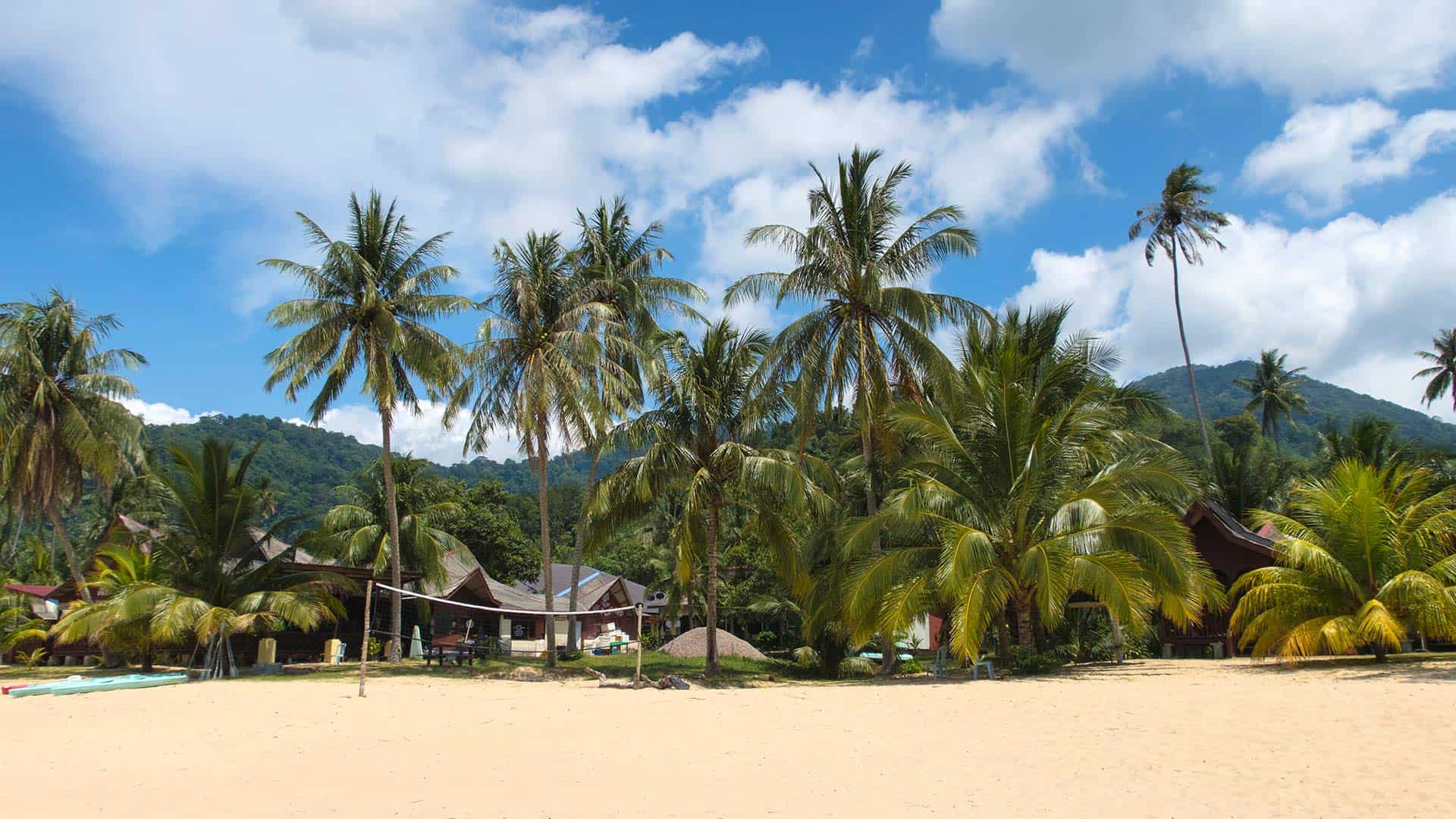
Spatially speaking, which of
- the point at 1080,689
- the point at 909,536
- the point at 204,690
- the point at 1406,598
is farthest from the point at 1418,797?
the point at 204,690

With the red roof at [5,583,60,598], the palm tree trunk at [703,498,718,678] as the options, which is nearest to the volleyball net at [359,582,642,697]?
the palm tree trunk at [703,498,718,678]

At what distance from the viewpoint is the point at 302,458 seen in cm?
11406

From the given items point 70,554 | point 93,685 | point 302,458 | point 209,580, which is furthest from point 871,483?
point 302,458

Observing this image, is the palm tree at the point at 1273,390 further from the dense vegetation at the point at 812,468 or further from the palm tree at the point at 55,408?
the palm tree at the point at 55,408

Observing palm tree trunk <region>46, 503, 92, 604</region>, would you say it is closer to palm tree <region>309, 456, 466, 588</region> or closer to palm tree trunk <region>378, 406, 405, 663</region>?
palm tree <region>309, 456, 466, 588</region>

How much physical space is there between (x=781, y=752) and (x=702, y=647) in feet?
72.4

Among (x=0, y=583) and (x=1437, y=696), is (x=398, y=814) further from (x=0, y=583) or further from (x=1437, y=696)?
(x=0, y=583)

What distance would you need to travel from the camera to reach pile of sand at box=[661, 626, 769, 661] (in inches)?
1219

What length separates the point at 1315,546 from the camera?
1602cm

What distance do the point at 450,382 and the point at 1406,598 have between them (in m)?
21.0

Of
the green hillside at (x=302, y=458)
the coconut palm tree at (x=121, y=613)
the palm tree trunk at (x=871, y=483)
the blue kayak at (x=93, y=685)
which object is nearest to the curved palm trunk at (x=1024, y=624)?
the palm tree trunk at (x=871, y=483)

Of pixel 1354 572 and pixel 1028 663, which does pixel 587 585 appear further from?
pixel 1354 572

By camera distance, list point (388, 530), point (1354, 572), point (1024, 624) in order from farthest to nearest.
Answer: point (388, 530) → point (1024, 624) → point (1354, 572)

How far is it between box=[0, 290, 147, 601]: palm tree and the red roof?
451 cm
